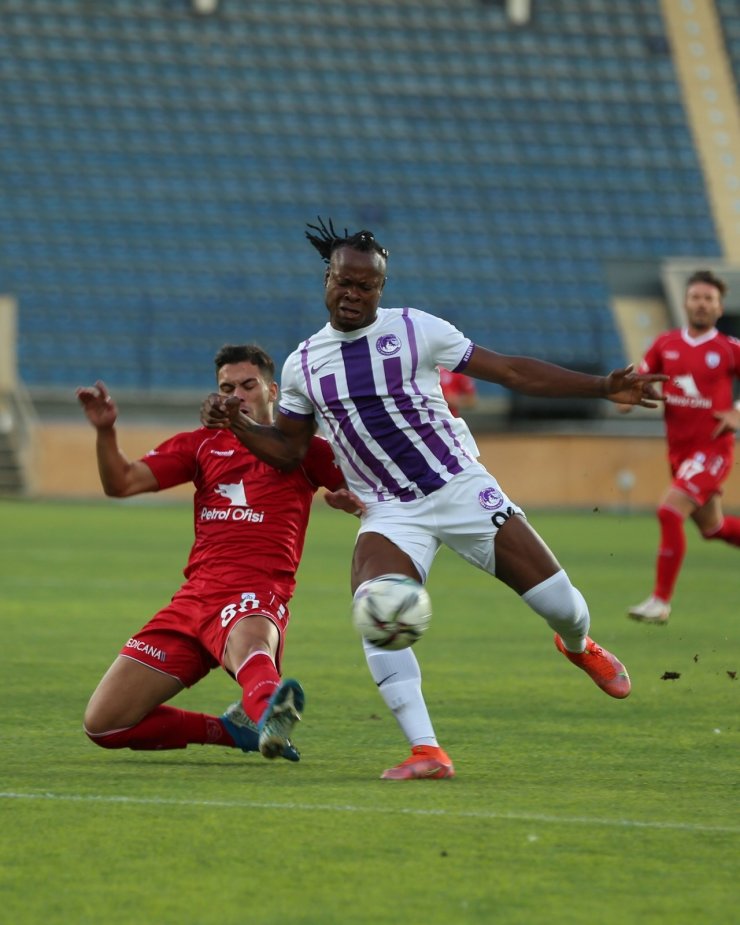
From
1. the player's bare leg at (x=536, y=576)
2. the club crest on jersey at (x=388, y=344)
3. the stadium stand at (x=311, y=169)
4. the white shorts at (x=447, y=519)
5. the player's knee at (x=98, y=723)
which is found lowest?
the player's knee at (x=98, y=723)

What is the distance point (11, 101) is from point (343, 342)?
25.4 m

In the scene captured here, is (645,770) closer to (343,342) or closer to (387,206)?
(343,342)

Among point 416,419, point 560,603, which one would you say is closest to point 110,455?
point 416,419

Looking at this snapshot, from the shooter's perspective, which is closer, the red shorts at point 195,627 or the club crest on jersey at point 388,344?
the club crest on jersey at point 388,344

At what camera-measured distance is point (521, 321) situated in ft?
93.3

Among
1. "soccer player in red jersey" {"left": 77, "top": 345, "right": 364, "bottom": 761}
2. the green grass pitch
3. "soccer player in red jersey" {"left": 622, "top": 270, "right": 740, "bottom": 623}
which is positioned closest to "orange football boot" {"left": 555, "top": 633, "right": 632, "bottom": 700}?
the green grass pitch

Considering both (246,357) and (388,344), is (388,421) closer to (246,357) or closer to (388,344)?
(388,344)

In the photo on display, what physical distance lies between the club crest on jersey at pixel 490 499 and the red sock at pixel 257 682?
874 mm

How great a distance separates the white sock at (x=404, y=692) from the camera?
551 cm

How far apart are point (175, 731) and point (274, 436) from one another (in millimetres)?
1071

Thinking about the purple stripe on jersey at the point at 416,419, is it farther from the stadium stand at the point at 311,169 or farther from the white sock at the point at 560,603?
the stadium stand at the point at 311,169

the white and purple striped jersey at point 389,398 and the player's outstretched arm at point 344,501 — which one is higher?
the white and purple striped jersey at point 389,398

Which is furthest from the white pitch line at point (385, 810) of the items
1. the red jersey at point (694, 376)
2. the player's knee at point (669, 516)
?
the red jersey at point (694, 376)

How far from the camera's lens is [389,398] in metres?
5.69
